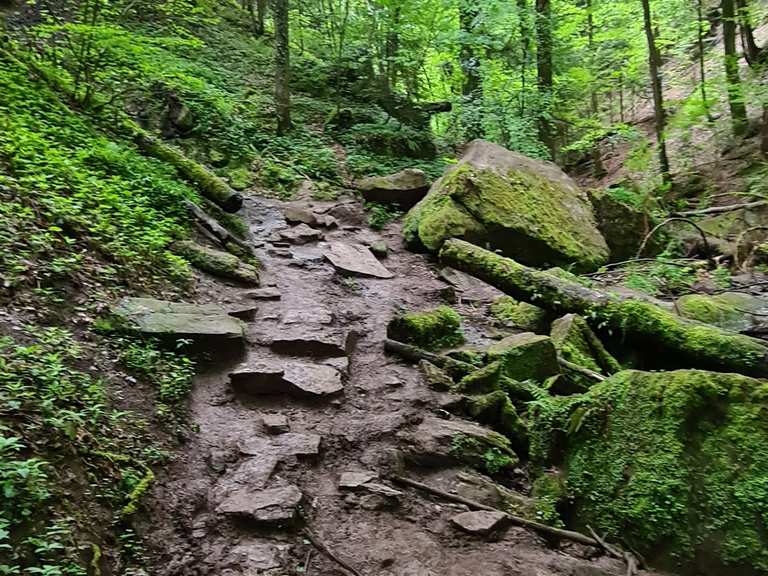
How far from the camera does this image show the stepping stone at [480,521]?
4.04 m

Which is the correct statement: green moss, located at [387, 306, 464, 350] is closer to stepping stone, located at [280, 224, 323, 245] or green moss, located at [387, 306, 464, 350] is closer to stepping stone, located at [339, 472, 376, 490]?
stepping stone, located at [339, 472, 376, 490]

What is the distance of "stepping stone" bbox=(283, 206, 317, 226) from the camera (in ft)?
33.6

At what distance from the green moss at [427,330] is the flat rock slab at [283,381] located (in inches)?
55.7

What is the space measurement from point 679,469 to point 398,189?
8.89 meters

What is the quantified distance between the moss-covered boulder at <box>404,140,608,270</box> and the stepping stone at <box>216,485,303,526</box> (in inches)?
246

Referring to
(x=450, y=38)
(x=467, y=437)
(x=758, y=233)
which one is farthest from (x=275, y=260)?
(x=758, y=233)

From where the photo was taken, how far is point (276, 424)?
4781 millimetres

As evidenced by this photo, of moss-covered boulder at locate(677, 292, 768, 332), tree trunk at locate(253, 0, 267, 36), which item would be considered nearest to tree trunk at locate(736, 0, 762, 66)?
moss-covered boulder at locate(677, 292, 768, 332)

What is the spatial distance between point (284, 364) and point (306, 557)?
230cm

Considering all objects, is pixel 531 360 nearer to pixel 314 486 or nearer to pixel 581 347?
pixel 581 347

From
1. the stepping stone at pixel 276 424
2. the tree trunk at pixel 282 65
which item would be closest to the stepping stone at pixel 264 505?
the stepping stone at pixel 276 424

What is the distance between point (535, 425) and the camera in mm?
4945

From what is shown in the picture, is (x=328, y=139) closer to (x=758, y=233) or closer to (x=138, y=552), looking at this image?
(x=758, y=233)

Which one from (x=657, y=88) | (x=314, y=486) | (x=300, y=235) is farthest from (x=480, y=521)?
(x=657, y=88)
